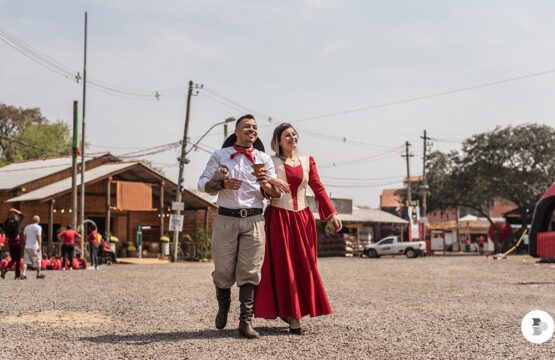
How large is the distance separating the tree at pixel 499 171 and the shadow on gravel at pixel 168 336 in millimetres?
43480

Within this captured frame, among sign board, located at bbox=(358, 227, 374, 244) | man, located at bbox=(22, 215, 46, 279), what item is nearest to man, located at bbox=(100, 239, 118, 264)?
man, located at bbox=(22, 215, 46, 279)

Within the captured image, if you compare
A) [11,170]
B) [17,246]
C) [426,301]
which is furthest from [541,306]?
[11,170]

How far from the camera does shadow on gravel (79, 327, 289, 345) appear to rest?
5.31 metres

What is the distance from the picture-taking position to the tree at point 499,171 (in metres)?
47.2

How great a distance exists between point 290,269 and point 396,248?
3500 cm

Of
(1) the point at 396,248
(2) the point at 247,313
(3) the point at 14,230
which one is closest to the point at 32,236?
(3) the point at 14,230

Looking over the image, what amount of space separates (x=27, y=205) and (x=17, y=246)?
15941mm

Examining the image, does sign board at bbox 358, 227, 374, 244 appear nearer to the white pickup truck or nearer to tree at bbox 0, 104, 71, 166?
the white pickup truck

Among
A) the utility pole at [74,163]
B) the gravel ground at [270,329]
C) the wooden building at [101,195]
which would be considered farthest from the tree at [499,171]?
the gravel ground at [270,329]

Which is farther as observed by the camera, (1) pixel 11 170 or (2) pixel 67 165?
(1) pixel 11 170

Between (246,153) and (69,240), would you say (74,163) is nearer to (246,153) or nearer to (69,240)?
(69,240)

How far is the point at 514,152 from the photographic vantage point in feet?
161

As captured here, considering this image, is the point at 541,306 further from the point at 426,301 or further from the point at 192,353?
the point at 192,353

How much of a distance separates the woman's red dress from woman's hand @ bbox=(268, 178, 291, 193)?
339 millimetres
